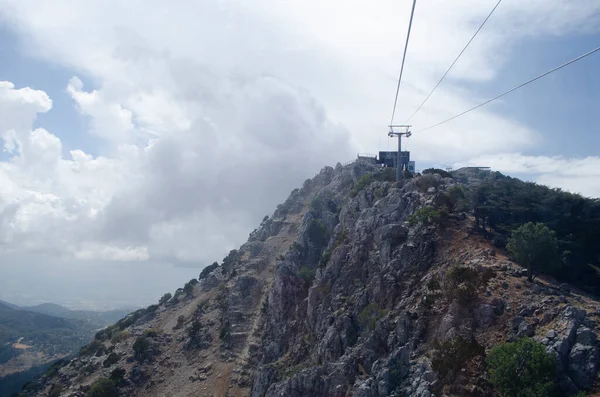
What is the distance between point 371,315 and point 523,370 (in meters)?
16.9

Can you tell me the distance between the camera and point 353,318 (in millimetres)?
43594

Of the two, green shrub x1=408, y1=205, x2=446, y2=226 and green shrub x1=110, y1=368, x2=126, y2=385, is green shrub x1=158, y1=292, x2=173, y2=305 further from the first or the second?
green shrub x1=408, y1=205, x2=446, y2=226

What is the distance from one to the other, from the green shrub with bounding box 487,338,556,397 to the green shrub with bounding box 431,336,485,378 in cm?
279

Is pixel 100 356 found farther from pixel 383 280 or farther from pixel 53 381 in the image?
pixel 383 280

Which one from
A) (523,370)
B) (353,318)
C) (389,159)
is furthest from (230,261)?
(523,370)

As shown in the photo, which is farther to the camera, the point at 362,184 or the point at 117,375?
the point at 362,184

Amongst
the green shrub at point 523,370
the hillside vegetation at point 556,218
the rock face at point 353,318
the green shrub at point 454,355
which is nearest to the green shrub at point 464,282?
the rock face at point 353,318

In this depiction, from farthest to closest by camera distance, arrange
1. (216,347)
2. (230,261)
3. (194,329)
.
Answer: (230,261)
(194,329)
(216,347)

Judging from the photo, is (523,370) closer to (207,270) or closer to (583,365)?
(583,365)

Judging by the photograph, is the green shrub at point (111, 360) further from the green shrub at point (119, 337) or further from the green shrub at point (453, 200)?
the green shrub at point (453, 200)

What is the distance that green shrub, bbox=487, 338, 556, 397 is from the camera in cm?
2483

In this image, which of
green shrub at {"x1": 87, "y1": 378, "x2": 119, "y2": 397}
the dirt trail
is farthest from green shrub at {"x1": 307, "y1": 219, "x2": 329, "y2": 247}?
green shrub at {"x1": 87, "y1": 378, "x2": 119, "y2": 397}

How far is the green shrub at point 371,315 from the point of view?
4010 centimetres

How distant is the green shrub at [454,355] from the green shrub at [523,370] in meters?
2.79
